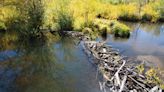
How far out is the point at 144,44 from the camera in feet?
123

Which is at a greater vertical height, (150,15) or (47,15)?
(47,15)

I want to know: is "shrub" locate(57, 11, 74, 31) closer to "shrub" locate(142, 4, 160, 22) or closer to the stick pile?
the stick pile

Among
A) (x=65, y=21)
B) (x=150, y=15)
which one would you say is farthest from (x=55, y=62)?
(x=150, y=15)

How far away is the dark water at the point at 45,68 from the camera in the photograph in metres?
21.9

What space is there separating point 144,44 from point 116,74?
15817 millimetres

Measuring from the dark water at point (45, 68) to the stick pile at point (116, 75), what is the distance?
36.0 inches

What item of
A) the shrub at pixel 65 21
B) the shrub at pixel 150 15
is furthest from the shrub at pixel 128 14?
the shrub at pixel 65 21

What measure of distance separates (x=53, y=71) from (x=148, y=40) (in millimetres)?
19584

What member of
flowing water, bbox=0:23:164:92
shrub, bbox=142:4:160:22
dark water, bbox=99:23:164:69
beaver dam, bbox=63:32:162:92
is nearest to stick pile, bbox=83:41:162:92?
beaver dam, bbox=63:32:162:92

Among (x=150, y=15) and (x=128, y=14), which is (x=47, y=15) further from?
(x=150, y=15)

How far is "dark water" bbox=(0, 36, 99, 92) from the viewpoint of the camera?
864 inches

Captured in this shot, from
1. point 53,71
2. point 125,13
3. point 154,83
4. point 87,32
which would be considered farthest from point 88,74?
point 125,13

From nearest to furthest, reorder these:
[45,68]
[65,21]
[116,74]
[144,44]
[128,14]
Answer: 1. [116,74]
2. [45,68]
3. [144,44]
4. [65,21]
5. [128,14]

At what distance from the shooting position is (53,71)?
83.5 feet
